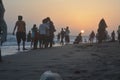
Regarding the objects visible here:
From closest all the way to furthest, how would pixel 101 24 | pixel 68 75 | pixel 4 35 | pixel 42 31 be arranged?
1. pixel 68 75
2. pixel 4 35
3. pixel 42 31
4. pixel 101 24

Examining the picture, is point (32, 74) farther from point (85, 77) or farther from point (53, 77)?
point (53, 77)

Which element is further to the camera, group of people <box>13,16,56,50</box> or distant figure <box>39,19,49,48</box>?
distant figure <box>39,19,49,48</box>

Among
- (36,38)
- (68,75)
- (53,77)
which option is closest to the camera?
(53,77)

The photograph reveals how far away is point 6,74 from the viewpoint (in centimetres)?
770

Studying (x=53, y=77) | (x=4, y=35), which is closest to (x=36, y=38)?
(x=4, y=35)

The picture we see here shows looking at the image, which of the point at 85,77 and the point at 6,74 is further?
the point at 6,74

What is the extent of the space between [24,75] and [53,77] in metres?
3.44

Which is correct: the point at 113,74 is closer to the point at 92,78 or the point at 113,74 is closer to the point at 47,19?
the point at 92,78

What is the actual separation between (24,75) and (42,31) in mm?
16035

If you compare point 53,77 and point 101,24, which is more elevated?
point 101,24

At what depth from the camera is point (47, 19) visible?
24219 millimetres

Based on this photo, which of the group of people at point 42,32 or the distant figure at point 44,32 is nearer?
the group of people at point 42,32

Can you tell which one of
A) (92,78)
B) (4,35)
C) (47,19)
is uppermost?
(47,19)

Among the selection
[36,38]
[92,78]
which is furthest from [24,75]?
[36,38]
